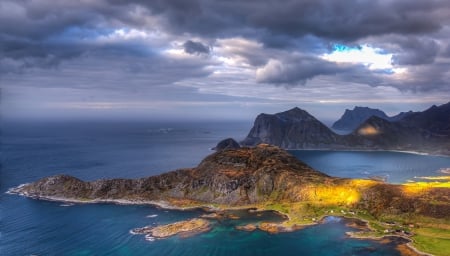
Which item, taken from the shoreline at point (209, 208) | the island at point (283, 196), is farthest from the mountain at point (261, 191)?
the shoreline at point (209, 208)

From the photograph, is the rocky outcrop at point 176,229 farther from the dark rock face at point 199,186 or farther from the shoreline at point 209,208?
the dark rock face at point 199,186

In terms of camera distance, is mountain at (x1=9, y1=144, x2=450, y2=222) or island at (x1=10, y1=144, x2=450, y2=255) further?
mountain at (x1=9, y1=144, x2=450, y2=222)

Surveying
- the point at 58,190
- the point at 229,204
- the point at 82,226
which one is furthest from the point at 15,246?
the point at 229,204

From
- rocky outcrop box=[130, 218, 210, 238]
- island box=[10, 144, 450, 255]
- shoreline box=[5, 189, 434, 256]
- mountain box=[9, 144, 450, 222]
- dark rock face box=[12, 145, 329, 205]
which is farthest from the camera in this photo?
dark rock face box=[12, 145, 329, 205]

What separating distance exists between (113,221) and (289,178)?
82.6 meters

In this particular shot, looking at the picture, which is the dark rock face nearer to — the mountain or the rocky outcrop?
the mountain

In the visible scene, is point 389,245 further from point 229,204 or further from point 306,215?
point 229,204

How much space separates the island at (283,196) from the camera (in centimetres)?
13712

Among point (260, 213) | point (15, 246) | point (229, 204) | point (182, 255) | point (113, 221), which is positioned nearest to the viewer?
point (182, 255)

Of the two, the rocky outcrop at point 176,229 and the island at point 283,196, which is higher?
the island at point 283,196

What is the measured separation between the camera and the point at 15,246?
122 metres

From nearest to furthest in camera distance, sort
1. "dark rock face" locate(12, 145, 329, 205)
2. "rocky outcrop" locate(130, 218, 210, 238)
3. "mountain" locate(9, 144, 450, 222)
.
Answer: "rocky outcrop" locate(130, 218, 210, 238)
"mountain" locate(9, 144, 450, 222)
"dark rock face" locate(12, 145, 329, 205)

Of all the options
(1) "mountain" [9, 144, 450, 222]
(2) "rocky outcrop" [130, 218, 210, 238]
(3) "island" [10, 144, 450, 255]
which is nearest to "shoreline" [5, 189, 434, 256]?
(3) "island" [10, 144, 450, 255]

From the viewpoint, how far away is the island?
450ft
